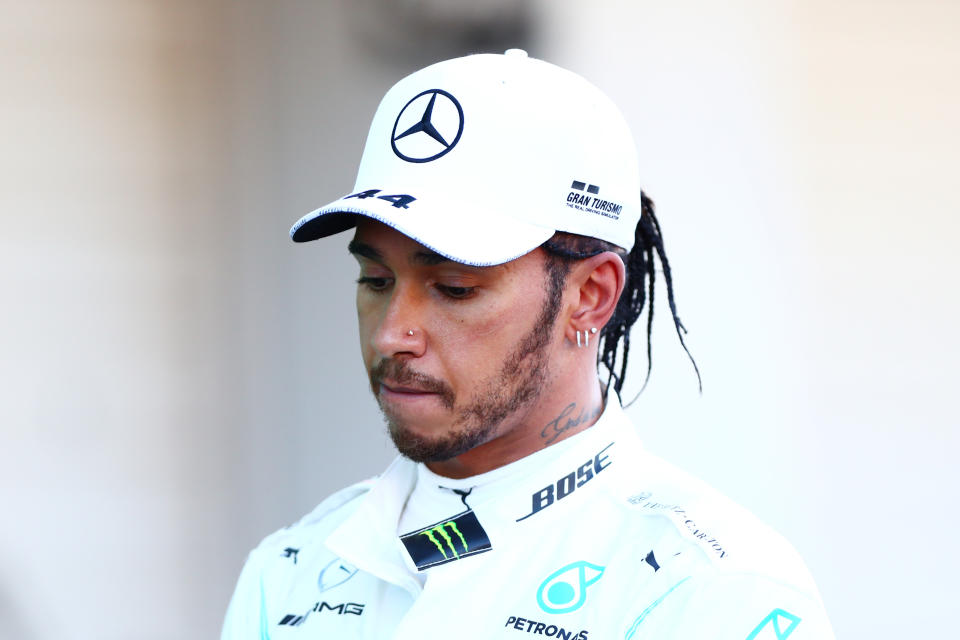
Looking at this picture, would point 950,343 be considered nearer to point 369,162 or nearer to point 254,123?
point 369,162

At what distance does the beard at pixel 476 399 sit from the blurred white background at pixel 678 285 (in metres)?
1.19

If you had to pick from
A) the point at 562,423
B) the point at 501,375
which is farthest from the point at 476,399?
the point at 562,423

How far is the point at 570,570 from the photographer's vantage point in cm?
125

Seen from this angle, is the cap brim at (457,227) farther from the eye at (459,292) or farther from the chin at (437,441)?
the chin at (437,441)

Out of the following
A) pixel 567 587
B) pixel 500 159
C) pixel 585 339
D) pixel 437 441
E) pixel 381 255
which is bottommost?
pixel 567 587

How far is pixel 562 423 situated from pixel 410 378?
245mm

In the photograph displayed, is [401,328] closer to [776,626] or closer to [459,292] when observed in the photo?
[459,292]

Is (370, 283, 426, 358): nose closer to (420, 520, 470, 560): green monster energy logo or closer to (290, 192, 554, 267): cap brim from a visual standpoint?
(290, 192, 554, 267): cap brim

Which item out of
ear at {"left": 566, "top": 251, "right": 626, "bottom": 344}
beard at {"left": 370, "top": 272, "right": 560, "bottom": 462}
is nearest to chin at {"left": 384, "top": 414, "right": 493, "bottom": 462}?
beard at {"left": 370, "top": 272, "right": 560, "bottom": 462}

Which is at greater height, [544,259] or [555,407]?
[544,259]

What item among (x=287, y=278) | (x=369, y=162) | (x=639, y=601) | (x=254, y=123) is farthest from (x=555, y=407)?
(x=254, y=123)

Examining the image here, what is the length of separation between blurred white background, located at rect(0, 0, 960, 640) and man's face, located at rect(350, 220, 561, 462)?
121 centimetres

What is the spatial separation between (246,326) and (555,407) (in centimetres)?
143

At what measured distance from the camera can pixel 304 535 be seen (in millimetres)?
1646
